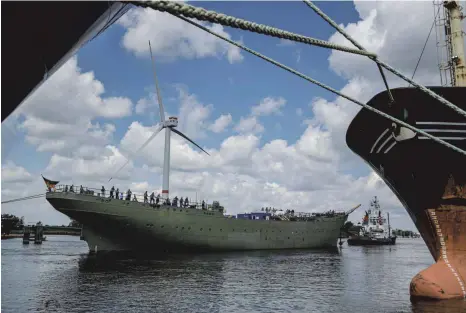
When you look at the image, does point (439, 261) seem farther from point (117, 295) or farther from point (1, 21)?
point (1, 21)

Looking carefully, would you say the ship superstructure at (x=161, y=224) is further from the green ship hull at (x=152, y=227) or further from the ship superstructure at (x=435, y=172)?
the ship superstructure at (x=435, y=172)

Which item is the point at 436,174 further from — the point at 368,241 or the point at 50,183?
the point at 368,241

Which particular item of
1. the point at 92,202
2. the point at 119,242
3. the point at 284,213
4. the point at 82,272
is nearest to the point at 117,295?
the point at 82,272

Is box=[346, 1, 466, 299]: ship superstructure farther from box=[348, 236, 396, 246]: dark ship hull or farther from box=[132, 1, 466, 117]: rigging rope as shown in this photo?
box=[348, 236, 396, 246]: dark ship hull

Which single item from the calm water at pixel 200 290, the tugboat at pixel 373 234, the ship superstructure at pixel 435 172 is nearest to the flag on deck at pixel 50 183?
the calm water at pixel 200 290

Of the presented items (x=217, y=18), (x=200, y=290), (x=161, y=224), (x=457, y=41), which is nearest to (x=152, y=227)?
(x=161, y=224)

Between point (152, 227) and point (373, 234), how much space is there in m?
72.1

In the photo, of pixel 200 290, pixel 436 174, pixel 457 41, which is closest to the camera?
pixel 436 174

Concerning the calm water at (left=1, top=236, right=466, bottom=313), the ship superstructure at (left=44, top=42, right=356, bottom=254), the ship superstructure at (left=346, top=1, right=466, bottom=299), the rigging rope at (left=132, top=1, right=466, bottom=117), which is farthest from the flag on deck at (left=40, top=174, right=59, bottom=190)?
the rigging rope at (left=132, top=1, right=466, bottom=117)

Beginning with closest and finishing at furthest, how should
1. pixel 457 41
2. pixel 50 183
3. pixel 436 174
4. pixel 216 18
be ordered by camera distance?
pixel 216 18
pixel 436 174
pixel 457 41
pixel 50 183

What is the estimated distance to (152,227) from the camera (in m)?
43.3

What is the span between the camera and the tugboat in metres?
91.7

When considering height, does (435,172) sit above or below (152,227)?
above

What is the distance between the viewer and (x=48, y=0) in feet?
14.1
